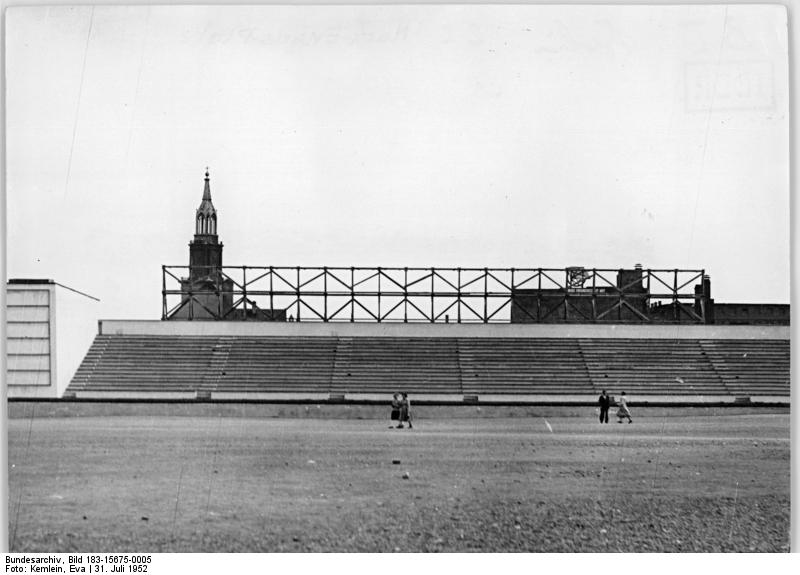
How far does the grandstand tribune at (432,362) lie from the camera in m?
36.5

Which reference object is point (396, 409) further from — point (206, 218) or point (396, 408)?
point (206, 218)

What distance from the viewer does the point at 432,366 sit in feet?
126

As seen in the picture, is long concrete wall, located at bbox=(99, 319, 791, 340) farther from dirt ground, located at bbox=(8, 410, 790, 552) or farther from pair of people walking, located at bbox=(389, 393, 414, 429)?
dirt ground, located at bbox=(8, 410, 790, 552)

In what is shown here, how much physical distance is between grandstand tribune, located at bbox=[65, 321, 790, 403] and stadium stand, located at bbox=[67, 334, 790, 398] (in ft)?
0.15

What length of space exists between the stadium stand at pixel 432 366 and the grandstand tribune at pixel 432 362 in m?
0.05

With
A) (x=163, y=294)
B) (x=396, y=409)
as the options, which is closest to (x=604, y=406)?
(x=396, y=409)

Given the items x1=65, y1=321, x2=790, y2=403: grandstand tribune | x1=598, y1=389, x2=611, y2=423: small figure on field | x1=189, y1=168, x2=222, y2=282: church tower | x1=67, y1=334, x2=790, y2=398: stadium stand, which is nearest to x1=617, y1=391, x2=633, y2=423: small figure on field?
x1=598, y1=389, x2=611, y2=423: small figure on field

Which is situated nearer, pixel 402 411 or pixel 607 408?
pixel 402 411

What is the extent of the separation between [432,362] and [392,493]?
25.1 metres

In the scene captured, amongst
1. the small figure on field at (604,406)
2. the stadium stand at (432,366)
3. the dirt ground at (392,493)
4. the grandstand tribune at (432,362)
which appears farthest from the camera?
the stadium stand at (432,366)

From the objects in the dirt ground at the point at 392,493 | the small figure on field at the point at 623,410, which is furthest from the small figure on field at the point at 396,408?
the small figure on field at the point at 623,410

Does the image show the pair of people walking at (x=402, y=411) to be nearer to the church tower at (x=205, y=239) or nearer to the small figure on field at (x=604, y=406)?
the small figure on field at (x=604, y=406)

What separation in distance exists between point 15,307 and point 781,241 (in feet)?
89.0

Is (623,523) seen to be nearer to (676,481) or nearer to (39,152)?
(676,481)
